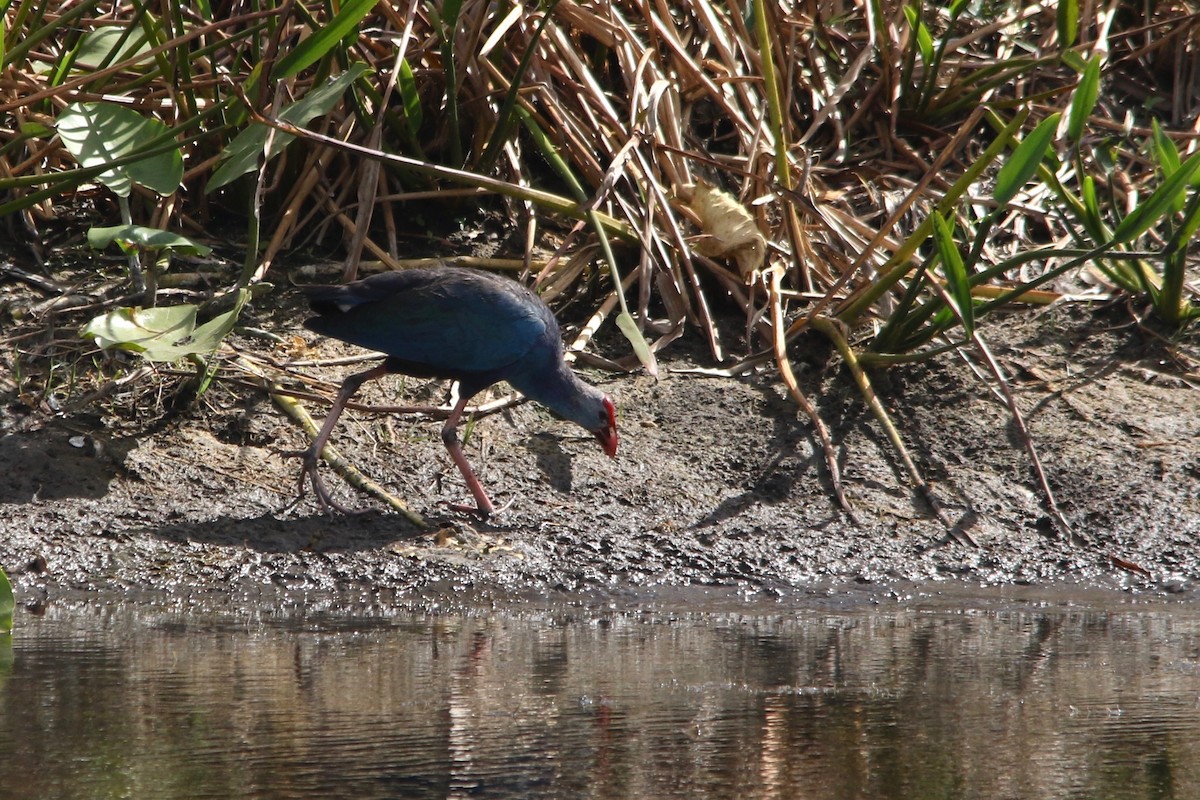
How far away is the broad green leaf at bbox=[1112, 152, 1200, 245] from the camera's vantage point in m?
4.16

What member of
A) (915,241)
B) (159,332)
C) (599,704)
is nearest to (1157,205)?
(915,241)

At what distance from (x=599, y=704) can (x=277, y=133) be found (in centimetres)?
226

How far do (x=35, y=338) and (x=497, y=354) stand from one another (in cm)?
158

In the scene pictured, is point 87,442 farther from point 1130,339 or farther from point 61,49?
point 1130,339

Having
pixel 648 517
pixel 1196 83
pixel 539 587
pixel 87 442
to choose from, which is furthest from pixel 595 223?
pixel 1196 83

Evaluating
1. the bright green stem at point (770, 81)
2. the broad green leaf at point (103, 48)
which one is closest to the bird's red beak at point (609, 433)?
the bright green stem at point (770, 81)

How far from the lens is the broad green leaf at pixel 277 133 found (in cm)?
435

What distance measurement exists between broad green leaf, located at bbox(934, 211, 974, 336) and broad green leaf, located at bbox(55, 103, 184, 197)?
219cm

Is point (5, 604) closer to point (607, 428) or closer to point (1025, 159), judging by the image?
point (607, 428)

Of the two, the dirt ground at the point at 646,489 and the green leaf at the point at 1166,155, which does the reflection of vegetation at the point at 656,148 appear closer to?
the green leaf at the point at 1166,155

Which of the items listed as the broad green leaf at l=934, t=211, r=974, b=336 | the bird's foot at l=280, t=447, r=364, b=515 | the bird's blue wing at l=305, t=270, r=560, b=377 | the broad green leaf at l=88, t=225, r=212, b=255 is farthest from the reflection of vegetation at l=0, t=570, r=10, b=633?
the broad green leaf at l=934, t=211, r=974, b=336

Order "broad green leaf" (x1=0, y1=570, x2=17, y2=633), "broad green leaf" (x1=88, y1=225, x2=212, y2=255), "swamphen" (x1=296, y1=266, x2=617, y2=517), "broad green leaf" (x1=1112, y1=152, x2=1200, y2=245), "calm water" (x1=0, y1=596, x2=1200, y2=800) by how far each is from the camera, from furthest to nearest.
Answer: "swamphen" (x1=296, y1=266, x2=617, y2=517)
"broad green leaf" (x1=88, y1=225, x2=212, y2=255)
"broad green leaf" (x1=1112, y1=152, x2=1200, y2=245)
"broad green leaf" (x1=0, y1=570, x2=17, y2=633)
"calm water" (x1=0, y1=596, x2=1200, y2=800)

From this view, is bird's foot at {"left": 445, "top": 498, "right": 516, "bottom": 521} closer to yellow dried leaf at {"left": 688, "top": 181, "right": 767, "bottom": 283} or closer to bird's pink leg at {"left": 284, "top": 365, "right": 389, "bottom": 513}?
bird's pink leg at {"left": 284, "top": 365, "right": 389, "bottom": 513}

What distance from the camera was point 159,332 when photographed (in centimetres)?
417
